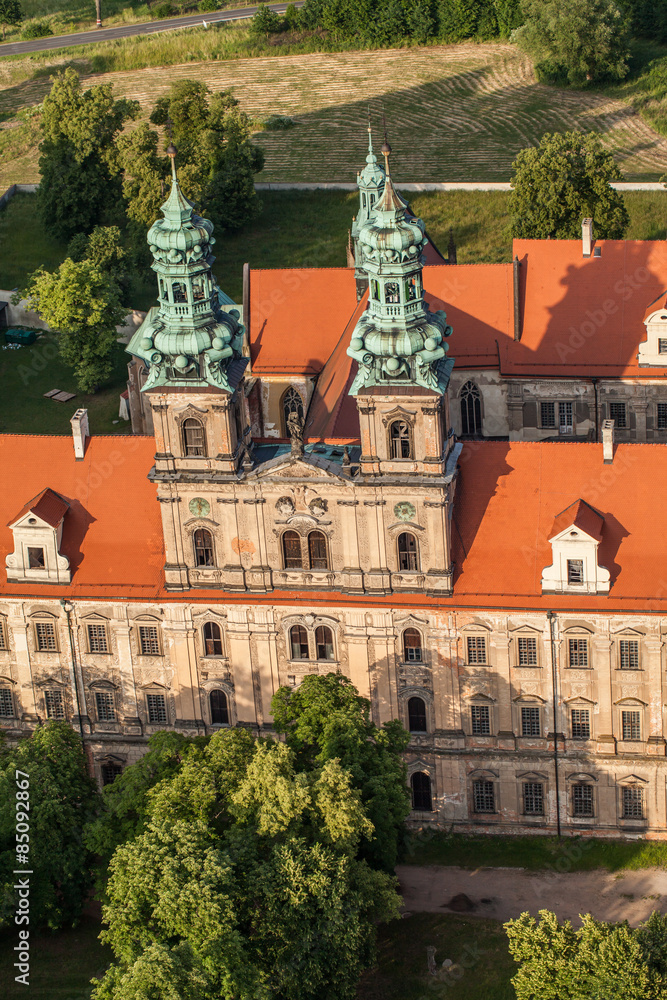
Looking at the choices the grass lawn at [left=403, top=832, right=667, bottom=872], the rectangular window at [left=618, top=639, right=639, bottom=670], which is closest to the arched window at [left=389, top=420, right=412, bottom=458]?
the rectangular window at [left=618, top=639, right=639, bottom=670]

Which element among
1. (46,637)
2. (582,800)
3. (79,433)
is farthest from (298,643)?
(582,800)

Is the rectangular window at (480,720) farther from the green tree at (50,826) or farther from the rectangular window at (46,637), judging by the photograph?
the rectangular window at (46,637)

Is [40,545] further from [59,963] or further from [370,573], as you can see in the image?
[59,963]

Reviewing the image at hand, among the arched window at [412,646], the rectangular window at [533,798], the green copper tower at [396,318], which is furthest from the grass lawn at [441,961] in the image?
the green copper tower at [396,318]

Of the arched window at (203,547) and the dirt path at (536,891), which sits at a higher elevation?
the arched window at (203,547)

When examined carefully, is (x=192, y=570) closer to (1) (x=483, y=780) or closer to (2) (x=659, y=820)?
(1) (x=483, y=780)

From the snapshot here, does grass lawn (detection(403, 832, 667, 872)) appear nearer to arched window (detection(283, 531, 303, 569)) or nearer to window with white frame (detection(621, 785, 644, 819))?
window with white frame (detection(621, 785, 644, 819))
